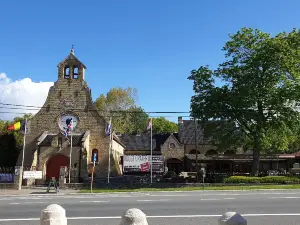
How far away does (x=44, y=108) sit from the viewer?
3784 centimetres

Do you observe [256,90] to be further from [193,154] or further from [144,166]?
[193,154]

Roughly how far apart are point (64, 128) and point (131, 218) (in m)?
32.9

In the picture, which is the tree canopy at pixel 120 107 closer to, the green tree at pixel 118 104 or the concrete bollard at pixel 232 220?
the green tree at pixel 118 104

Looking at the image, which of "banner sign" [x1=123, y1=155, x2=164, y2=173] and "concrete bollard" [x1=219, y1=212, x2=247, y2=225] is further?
"banner sign" [x1=123, y1=155, x2=164, y2=173]

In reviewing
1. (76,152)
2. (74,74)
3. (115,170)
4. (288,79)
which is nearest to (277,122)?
(288,79)

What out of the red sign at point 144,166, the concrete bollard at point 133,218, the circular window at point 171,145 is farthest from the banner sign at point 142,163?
the concrete bollard at point 133,218

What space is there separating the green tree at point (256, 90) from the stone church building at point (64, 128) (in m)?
11.4

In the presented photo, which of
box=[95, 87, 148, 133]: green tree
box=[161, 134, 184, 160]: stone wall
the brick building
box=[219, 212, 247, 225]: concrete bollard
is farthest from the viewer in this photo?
box=[95, 87, 148, 133]: green tree

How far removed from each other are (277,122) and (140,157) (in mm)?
13274

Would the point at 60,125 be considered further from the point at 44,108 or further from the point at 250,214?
the point at 250,214

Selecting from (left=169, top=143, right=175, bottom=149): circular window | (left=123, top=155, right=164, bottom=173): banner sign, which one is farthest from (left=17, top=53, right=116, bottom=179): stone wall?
(left=169, top=143, right=175, bottom=149): circular window

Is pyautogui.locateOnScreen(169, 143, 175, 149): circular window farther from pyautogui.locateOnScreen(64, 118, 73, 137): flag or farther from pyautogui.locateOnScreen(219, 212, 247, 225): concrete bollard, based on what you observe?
pyautogui.locateOnScreen(219, 212, 247, 225): concrete bollard

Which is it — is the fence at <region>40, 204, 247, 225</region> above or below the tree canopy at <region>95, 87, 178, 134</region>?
below

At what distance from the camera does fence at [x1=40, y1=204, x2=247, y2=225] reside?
4.86 meters
